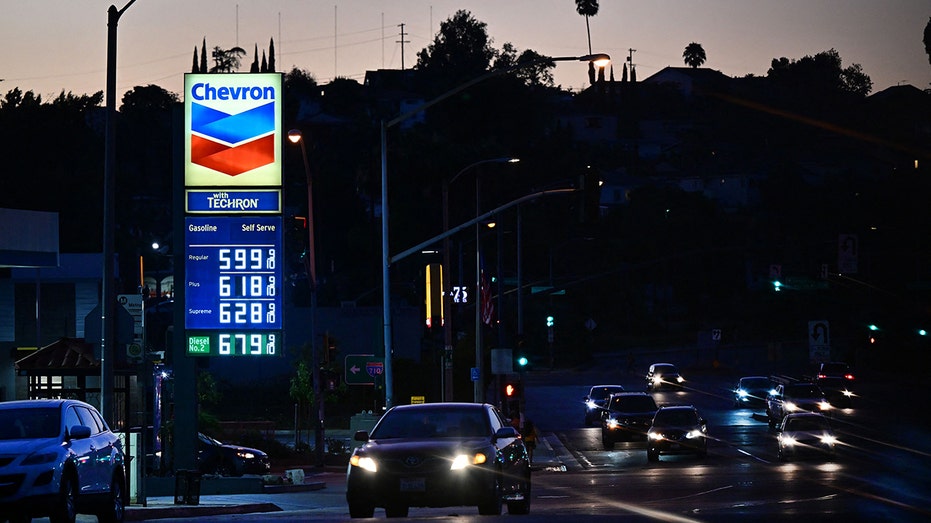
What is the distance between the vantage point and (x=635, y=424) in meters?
50.4

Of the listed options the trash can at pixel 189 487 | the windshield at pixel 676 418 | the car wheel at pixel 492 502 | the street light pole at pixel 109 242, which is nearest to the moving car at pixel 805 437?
the windshield at pixel 676 418

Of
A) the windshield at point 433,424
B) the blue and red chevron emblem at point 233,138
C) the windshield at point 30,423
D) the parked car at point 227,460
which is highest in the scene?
the blue and red chevron emblem at point 233,138

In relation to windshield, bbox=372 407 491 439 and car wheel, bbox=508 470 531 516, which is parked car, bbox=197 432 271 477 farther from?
windshield, bbox=372 407 491 439

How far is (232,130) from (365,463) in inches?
611

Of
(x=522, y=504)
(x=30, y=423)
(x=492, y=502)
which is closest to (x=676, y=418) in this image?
(x=522, y=504)

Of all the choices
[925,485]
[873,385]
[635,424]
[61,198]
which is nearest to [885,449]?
[635,424]

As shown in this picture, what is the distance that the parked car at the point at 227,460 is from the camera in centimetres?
3788

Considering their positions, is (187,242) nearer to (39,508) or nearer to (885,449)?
(39,508)

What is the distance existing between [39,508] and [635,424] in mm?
36337

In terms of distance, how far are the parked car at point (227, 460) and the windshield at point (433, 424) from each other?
1929cm

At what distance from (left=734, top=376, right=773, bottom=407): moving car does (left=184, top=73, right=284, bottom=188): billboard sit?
38605 mm

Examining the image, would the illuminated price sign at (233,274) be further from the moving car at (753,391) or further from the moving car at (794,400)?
the moving car at (753,391)

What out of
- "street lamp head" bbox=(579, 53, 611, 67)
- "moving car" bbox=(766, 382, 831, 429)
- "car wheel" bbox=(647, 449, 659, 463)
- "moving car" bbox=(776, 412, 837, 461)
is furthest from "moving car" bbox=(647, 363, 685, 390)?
"street lamp head" bbox=(579, 53, 611, 67)

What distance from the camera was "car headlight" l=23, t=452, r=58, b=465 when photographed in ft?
52.3
